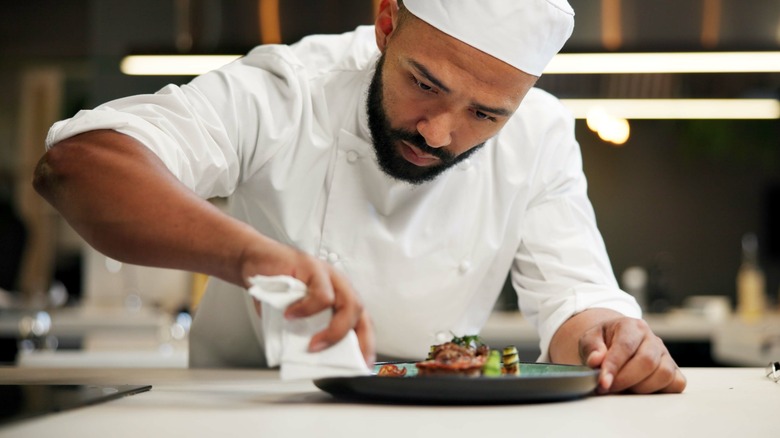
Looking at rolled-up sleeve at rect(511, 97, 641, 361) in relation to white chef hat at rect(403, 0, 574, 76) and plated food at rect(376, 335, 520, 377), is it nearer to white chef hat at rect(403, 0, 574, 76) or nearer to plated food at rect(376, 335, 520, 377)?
white chef hat at rect(403, 0, 574, 76)

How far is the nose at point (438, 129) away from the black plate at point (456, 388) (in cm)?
43

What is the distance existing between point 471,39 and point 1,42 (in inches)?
228

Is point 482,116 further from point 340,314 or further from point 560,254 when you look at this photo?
point 340,314

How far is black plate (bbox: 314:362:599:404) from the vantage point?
906 millimetres

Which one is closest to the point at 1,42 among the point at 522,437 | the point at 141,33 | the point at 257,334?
the point at 141,33

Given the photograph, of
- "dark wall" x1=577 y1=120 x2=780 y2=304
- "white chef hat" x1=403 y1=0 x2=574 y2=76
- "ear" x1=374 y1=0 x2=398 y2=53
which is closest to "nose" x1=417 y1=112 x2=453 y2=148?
"white chef hat" x1=403 y1=0 x2=574 y2=76

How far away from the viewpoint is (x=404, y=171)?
1.44 metres

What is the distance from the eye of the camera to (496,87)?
4.29 feet

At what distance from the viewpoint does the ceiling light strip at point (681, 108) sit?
460 cm

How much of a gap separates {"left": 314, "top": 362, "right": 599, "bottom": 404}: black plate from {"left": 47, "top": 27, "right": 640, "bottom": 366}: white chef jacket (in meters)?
0.49

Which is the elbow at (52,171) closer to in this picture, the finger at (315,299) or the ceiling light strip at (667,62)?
the finger at (315,299)

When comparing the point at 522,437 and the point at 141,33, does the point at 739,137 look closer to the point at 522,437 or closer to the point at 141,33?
the point at 141,33

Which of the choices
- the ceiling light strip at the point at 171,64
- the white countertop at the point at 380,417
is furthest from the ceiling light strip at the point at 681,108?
the white countertop at the point at 380,417

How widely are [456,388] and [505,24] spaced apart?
2.14 feet
